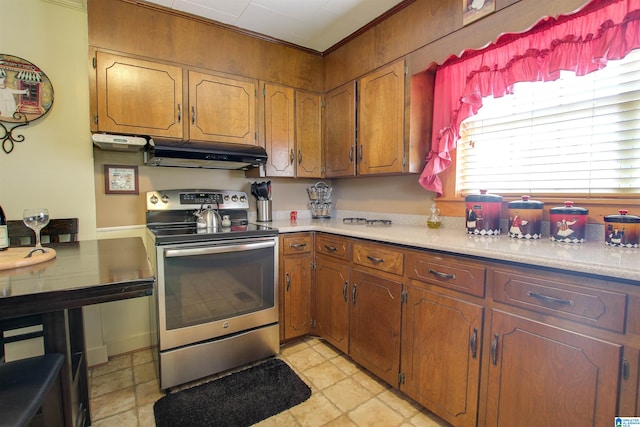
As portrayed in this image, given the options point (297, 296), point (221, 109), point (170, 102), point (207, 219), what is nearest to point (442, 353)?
point (297, 296)

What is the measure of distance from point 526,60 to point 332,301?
1837 millimetres

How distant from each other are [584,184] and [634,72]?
0.52 m

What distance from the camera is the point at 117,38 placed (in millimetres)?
1954

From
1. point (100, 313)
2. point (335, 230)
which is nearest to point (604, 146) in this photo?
point (335, 230)

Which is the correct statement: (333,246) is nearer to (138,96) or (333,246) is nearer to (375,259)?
(375,259)

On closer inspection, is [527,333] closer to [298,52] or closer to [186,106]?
[186,106]

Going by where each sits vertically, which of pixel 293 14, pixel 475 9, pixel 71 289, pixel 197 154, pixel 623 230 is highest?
pixel 293 14

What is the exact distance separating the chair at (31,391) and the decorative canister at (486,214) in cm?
197

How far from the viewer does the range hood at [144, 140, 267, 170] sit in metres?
1.91

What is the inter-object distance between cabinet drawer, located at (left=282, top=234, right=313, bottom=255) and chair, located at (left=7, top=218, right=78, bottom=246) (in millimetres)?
1346

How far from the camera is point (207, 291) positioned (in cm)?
192

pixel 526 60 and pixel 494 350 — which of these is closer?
pixel 494 350

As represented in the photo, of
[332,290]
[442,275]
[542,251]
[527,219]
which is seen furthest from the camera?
[332,290]

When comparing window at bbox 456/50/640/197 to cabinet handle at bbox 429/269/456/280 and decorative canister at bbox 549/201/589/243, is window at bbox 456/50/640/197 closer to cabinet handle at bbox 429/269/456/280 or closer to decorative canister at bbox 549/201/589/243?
decorative canister at bbox 549/201/589/243
